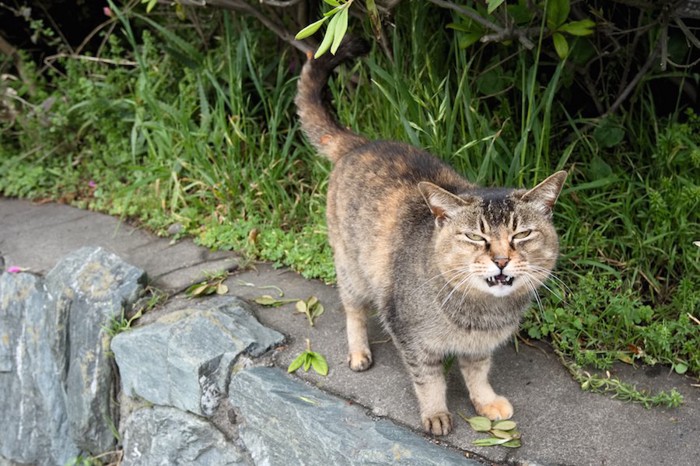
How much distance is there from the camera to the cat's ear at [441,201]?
2.41m

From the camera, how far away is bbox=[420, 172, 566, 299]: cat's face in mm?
2330

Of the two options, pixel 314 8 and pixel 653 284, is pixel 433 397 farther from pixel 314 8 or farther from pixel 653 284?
pixel 314 8

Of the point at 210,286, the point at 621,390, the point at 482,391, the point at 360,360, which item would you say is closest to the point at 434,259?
the point at 482,391

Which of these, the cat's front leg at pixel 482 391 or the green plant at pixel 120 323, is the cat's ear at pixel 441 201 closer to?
the cat's front leg at pixel 482 391

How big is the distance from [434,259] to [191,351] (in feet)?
3.88

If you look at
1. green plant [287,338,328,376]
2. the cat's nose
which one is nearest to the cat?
the cat's nose

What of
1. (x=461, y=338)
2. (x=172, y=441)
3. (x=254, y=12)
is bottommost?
(x=172, y=441)

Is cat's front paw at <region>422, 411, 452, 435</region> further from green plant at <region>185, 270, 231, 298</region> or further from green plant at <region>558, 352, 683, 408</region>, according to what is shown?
green plant at <region>185, 270, 231, 298</region>

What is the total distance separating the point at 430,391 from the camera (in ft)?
8.42

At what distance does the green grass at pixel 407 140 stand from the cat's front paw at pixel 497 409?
42 cm

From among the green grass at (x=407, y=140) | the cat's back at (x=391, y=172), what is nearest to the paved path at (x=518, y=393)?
the green grass at (x=407, y=140)

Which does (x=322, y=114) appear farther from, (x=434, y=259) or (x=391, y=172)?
(x=434, y=259)

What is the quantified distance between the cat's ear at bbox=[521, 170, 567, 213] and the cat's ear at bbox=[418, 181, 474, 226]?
0.22m

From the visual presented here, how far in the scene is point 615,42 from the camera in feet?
10.9
